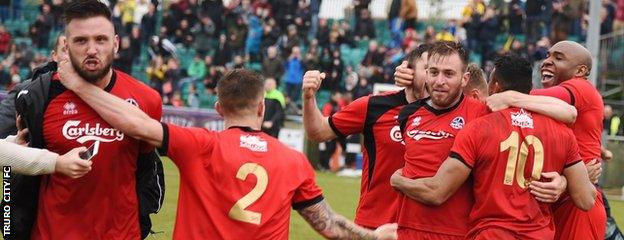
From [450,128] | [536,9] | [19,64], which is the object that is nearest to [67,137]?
[450,128]

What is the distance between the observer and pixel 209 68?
3023 cm

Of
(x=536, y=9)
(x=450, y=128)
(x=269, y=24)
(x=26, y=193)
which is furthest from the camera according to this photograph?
(x=269, y=24)

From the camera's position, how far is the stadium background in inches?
1079

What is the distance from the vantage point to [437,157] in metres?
6.95

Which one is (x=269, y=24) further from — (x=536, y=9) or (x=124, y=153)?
(x=124, y=153)

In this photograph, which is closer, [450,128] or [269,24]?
[450,128]

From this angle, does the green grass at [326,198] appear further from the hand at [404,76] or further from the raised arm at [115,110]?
the raised arm at [115,110]

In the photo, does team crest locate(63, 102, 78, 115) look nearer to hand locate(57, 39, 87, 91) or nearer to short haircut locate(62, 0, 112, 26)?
hand locate(57, 39, 87, 91)

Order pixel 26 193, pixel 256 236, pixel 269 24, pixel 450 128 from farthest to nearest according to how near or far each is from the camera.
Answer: pixel 269 24
pixel 450 128
pixel 26 193
pixel 256 236

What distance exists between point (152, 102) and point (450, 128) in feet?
6.11

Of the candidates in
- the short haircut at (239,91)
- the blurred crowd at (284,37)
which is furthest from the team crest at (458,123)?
the blurred crowd at (284,37)

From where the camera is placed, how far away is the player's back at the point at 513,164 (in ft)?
22.2

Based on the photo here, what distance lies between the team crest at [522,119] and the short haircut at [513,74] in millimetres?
262

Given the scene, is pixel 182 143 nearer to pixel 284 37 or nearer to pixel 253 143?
pixel 253 143
